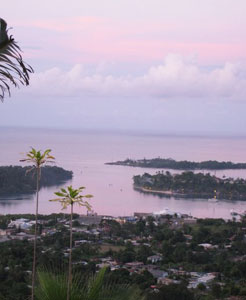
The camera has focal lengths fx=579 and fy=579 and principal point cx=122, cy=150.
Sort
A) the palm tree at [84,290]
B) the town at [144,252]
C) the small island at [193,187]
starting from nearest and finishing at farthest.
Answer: the palm tree at [84,290] < the town at [144,252] < the small island at [193,187]

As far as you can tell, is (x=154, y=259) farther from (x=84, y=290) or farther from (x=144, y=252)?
(x=84, y=290)

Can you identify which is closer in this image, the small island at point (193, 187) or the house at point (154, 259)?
the house at point (154, 259)

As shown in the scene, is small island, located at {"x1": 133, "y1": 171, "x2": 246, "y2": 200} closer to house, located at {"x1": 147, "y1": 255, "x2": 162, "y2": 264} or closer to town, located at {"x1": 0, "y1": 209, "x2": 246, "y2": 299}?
town, located at {"x1": 0, "y1": 209, "x2": 246, "y2": 299}

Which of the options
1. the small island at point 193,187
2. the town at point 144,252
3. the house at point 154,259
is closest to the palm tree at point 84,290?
the town at point 144,252

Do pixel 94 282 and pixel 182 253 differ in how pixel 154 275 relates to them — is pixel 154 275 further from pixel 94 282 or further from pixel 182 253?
pixel 94 282

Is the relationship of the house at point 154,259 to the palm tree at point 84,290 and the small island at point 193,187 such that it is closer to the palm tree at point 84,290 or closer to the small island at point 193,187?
the palm tree at point 84,290

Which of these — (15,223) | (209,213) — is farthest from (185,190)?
(15,223)

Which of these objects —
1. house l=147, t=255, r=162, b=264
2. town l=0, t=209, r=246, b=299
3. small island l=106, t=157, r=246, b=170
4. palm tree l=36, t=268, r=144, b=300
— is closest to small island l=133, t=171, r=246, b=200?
town l=0, t=209, r=246, b=299
